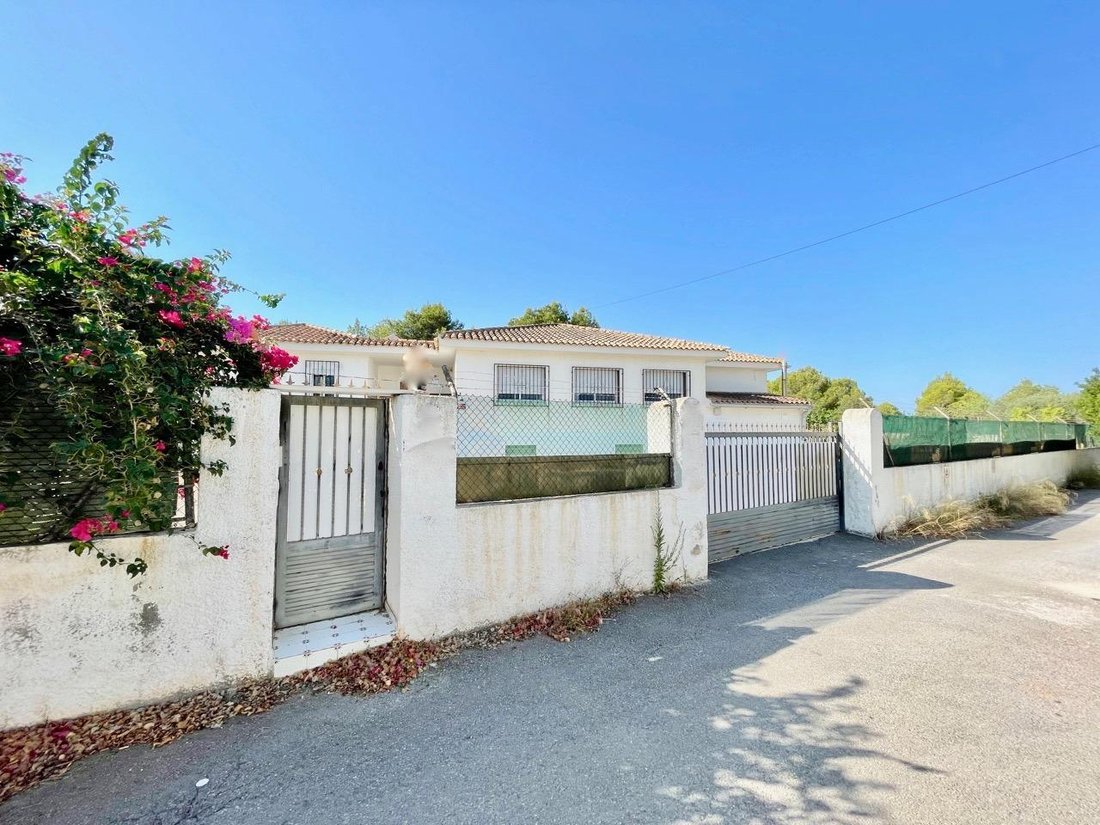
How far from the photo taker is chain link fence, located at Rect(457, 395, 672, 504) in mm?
4176

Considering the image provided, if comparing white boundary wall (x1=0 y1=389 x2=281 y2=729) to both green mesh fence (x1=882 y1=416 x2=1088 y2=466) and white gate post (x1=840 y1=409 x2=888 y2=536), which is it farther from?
green mesh fence (x1=882 y1=416 x2=1088 y2=466)

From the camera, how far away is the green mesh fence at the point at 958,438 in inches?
317

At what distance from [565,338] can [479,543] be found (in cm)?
1069

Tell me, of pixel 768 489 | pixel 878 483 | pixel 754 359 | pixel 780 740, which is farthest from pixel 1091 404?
pixel 780 740

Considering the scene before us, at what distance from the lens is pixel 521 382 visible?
13.1 m

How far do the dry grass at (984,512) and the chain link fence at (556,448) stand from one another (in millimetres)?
5402

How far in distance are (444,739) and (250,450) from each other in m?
2.33

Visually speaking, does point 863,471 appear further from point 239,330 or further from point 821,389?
point 821,389

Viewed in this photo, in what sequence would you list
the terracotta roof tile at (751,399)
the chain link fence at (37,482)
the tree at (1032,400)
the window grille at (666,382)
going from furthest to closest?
the tree at (1032,400), the terracotta roof tile at (751,399), the window grille at (666,382), the chain link fence at (37,482)

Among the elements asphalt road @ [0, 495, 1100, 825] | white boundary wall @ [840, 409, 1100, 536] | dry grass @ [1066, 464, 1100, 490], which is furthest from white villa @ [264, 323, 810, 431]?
dry grass @ [1066, 464, 1100, 490]

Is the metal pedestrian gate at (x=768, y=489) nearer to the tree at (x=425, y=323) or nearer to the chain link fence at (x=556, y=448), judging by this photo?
the chain link fence at (x=556, y=448)

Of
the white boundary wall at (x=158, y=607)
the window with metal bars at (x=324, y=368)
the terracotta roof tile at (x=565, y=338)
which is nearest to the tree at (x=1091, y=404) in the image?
the terracotta roof tile at (x=565, y=338)

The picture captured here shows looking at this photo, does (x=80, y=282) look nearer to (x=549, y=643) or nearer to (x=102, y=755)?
(x=102, y=755)

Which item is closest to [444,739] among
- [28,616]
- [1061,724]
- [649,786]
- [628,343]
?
[649,786]
